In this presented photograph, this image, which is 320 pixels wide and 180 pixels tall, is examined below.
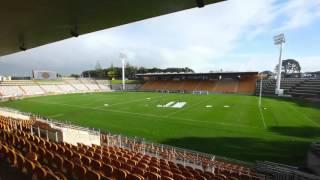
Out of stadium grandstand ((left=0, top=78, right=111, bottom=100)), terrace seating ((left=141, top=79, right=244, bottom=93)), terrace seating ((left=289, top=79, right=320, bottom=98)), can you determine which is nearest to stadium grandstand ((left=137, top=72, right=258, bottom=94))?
terrace seating ((left=141, top=79, right=244, bottom=93))

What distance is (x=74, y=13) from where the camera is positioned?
16.1 feet

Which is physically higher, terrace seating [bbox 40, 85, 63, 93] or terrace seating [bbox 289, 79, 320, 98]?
terrace seating [bbox 289, 79, 320, 98]

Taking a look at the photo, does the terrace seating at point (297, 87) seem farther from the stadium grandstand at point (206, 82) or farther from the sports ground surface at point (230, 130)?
the sports ground surface at point (230, 130)

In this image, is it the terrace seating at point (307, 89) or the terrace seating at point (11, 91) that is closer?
the terrace seating at point (307, 89)

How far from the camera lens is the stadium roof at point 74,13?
413 centimetres

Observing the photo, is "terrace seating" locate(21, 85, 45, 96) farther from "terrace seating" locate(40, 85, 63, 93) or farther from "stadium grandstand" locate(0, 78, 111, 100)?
"terrace seating" locate(40, 85, 63, 93)

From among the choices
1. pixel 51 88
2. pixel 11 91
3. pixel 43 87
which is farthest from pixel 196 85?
pixel 11 91

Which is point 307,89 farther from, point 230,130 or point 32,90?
point 32,90

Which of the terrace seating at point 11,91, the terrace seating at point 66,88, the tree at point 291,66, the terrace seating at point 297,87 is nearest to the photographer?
the terrace seating at point 297,87

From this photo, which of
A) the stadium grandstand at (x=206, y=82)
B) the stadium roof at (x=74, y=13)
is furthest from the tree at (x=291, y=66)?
the stadium roof at (x=74, y=13)

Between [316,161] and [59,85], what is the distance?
78.2 m

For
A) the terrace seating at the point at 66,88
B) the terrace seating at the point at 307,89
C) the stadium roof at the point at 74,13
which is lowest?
the terrace seating at the point at 66,88

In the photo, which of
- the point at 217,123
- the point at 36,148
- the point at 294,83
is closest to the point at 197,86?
the point at 294,83

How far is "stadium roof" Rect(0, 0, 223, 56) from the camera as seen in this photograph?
413cm
